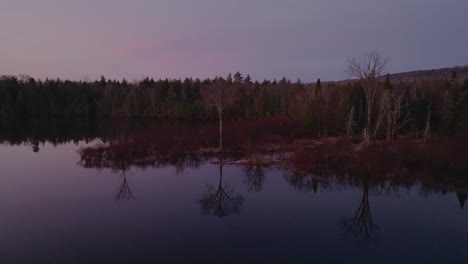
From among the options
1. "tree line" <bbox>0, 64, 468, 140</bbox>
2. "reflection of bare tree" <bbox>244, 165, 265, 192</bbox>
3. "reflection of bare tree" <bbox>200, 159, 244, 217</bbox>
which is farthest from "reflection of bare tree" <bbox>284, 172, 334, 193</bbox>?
"tree line" <bbox>0, 64, 468, 140</bbox>

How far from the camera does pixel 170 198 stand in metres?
16.9

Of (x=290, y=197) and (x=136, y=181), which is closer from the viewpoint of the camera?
(x=290, y=197)

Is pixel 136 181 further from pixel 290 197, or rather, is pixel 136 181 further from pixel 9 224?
pixel 290 197

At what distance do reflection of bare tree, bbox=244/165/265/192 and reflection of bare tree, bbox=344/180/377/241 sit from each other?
5359 mm

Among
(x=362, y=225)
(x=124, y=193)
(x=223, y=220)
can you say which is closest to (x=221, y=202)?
(x=223, y=220)

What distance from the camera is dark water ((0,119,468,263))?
1074cm

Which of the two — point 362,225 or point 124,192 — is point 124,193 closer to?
point 124,192

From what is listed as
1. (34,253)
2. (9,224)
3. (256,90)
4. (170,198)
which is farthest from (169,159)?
(256,90)

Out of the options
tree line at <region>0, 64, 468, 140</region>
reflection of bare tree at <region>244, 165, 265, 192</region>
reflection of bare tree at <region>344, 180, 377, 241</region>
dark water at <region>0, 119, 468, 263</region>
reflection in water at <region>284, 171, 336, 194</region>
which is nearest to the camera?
dark water at <region>0, 119, 468, 263</region>

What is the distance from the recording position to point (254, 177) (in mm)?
21219

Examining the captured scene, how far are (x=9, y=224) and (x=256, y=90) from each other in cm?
6868

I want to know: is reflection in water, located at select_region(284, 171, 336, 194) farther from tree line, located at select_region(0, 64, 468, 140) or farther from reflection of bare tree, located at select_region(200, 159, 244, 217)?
tree line, located at select_region(0, 64, 468, 140)

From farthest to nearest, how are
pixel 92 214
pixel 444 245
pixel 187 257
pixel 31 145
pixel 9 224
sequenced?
pixel 31 145 → pixel 92 214 → pixel 9 224 → pixel 444 245 → pixel 187 257

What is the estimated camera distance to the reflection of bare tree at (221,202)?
1496cm
